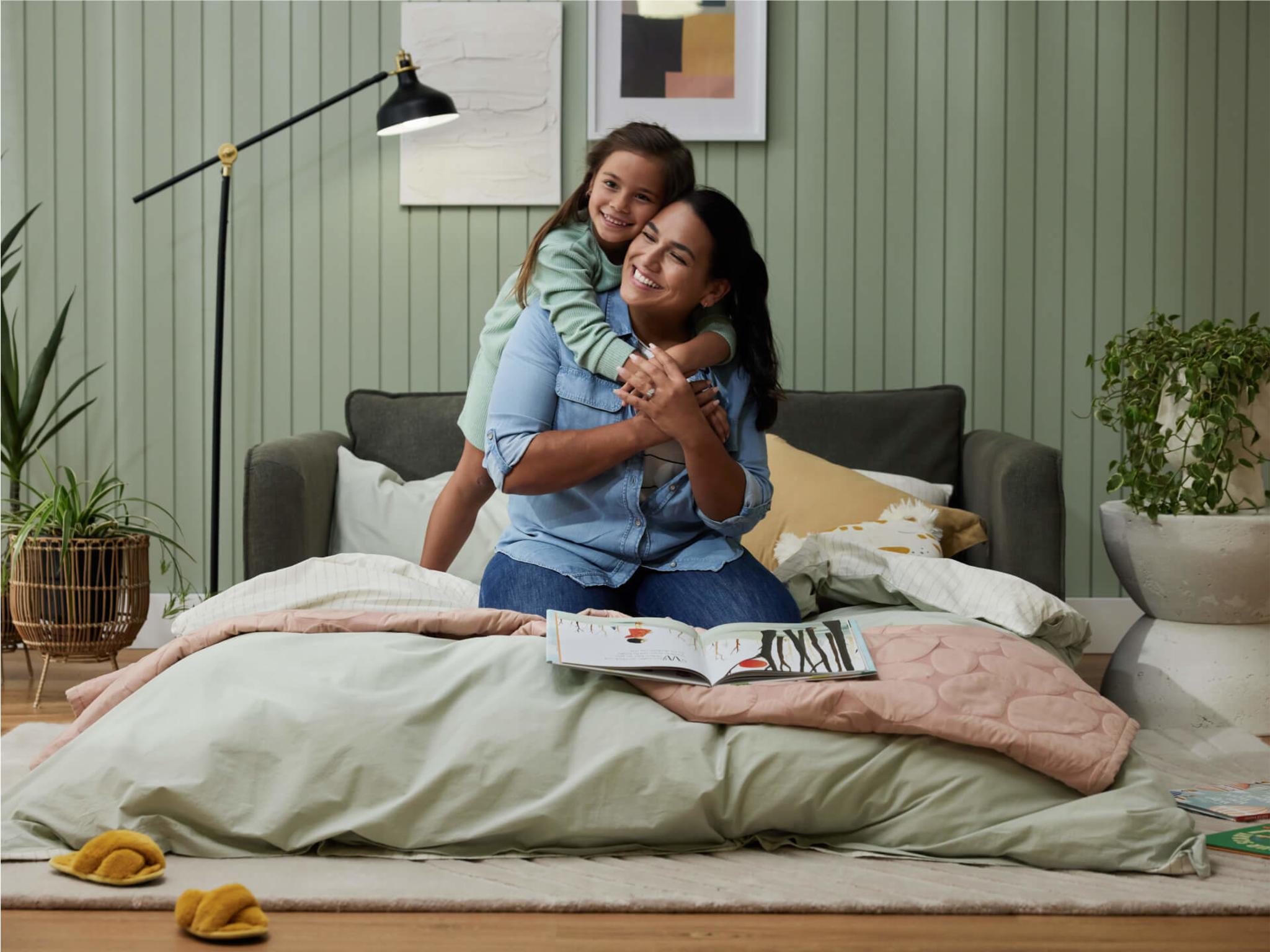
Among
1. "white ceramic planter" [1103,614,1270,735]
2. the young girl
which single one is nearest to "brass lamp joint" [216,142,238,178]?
the young girl

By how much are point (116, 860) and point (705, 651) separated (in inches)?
29.8

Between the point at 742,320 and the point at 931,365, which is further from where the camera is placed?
the point at 931,365

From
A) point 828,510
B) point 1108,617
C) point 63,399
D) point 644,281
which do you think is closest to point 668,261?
point 644,281

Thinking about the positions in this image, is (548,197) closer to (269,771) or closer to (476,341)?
(476,341)

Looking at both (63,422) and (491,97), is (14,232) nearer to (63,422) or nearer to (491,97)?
(63,422)

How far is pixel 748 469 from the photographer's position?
Result: 1.89m

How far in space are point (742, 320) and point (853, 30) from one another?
5.36 feet

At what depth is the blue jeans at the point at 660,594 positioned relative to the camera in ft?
5.77

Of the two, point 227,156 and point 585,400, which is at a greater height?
point 227,156

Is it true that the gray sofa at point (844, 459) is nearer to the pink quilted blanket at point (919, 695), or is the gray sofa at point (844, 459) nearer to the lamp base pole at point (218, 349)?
the lamp base pole at point (218, 349)

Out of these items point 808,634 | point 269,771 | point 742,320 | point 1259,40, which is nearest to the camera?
point 269,771

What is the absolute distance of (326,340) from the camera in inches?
128

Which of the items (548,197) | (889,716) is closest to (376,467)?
(548,197)

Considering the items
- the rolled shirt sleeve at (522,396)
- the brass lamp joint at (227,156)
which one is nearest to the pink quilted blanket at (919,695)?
the rolled shirt sleeve at (522,396)
